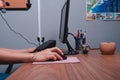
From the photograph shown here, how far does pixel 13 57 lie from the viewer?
1.21m

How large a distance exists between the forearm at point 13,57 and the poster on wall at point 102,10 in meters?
1.35

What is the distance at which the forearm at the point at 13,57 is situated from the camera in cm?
118

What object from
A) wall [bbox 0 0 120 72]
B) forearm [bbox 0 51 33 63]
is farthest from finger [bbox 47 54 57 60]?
wall [bbox 0 0 120 72]

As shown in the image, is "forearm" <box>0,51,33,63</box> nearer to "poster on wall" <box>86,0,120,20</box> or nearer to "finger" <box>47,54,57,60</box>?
"finger" <box>47,54,57,60</box>

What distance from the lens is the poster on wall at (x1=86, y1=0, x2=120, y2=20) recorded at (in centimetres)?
245

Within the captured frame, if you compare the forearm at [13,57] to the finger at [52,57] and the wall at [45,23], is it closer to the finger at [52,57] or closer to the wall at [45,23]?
the finger at [52,57]

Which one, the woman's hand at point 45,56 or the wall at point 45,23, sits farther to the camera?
the wall at point 45,23

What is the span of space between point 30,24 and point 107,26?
92cm

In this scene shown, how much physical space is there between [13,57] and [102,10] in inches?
60.9

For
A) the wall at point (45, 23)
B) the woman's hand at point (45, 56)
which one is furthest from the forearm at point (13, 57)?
the wall at point (45, 23)

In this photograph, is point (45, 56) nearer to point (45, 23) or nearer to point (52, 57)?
point (52, 57)

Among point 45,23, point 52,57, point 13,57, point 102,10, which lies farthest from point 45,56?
point 102,10

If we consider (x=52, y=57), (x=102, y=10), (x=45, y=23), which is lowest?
(x=52, y=57)

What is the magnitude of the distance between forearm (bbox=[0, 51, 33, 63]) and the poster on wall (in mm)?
1347
